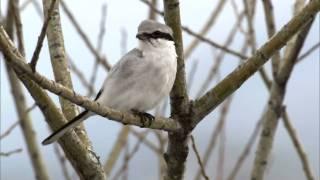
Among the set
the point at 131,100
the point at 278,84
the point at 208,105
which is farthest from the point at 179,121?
the point at 278,84

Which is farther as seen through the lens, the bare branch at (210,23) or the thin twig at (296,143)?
the bare branch at (210,23)

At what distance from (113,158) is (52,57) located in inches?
28.7

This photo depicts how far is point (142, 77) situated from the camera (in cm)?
216

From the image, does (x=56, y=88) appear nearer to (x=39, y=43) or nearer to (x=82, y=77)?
(x=39, y=43)

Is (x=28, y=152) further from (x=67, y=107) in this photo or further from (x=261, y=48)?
(x=261, y=48)

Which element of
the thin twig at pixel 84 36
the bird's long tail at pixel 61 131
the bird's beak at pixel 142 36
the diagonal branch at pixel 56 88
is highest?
the thin twig at pixel 84 36

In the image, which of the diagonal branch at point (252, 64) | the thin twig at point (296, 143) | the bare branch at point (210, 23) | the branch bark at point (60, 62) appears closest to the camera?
the diagonal branch at point (252, 64)

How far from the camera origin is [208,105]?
6.26 ft

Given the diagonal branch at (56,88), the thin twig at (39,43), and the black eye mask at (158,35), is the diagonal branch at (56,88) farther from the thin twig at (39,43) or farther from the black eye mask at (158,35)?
the black eye mask at (158,35)

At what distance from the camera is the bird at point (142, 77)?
6.98ft

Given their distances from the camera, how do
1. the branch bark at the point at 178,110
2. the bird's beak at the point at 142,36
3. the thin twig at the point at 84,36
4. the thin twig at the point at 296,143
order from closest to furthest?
the branch bark at the point at 178,110, the bird's beak at the point at 142,36, the thin twig at the point at 296,143, the thin twig at the point at 84,36

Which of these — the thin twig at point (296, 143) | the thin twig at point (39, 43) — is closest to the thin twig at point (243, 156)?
the thin twig at point (296, 143)

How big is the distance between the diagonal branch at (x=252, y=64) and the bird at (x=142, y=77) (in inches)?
7.8

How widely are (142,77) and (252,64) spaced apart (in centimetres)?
49
